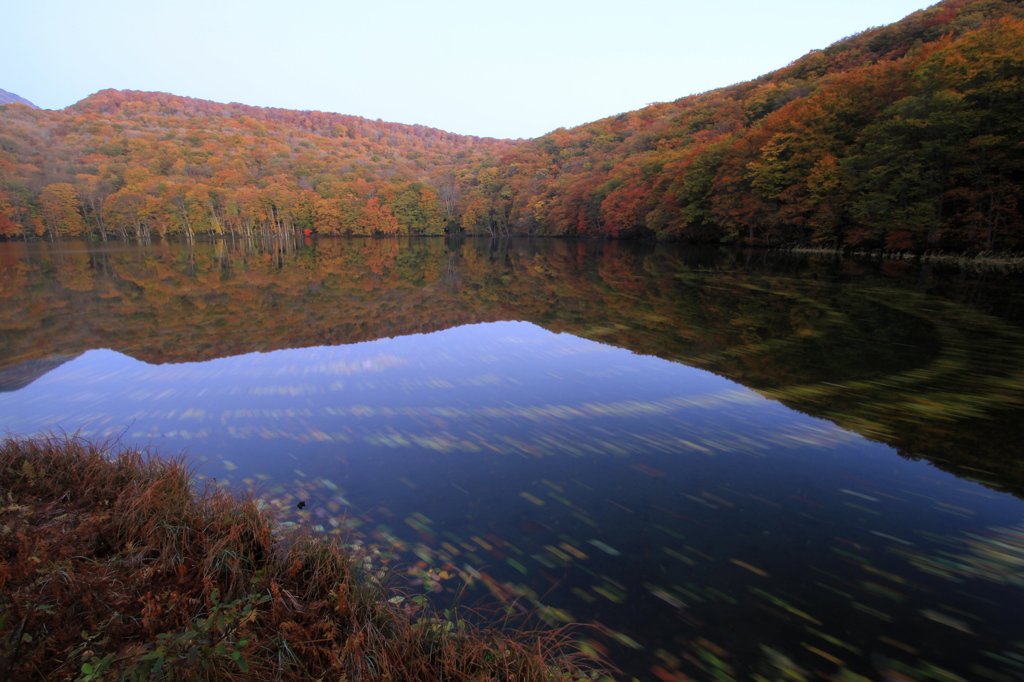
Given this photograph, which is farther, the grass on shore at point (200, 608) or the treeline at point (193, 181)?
the treeline at point (193, 181)

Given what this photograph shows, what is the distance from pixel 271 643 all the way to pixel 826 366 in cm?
779

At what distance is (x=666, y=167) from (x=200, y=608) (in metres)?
49.1

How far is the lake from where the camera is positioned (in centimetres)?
257

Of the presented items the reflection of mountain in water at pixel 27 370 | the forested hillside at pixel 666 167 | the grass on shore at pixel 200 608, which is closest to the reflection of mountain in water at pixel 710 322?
the reflection of mountain in water at pixel 27 370

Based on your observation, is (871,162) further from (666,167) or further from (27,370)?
(27,370)

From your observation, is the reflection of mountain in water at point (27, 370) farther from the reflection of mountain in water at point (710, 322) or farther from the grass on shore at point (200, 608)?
the grass on shore at point (200, 608)

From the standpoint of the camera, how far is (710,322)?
33.1 ft

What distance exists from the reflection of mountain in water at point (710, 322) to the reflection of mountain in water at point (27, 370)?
0.65 m

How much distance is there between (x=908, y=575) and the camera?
2865 millimetres

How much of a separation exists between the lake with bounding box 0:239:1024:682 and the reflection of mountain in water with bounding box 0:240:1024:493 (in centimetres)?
8

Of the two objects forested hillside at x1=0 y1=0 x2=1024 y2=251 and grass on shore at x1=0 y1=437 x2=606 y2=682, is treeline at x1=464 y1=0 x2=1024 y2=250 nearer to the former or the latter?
forested hillside at x1=0 y1=0 x2=1024 y2=251

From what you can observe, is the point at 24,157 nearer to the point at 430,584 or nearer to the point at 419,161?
the point at 419,161

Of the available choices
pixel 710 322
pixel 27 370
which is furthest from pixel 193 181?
pixel 710 322

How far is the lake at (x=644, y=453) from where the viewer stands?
2574 mm
